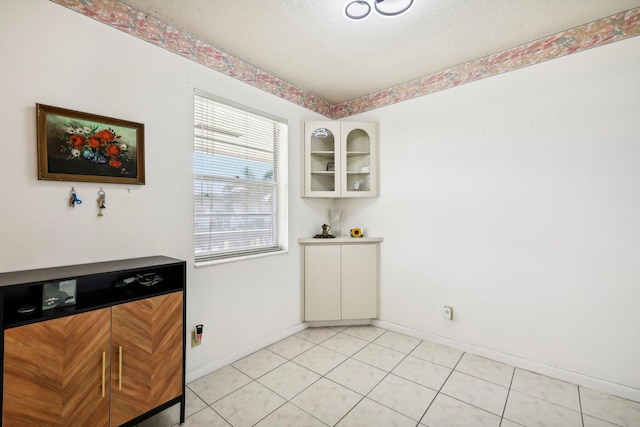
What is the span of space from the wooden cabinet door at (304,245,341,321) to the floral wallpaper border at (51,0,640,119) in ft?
5.70

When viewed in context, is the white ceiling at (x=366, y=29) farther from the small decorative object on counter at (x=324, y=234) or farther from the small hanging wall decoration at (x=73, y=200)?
the small decorative object on counter at (x=324, y=234)

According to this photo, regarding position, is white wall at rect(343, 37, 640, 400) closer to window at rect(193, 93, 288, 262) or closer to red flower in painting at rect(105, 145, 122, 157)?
window at rect(193, 93, 288, 262)

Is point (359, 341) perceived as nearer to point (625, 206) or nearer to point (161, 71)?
point (625, 206)

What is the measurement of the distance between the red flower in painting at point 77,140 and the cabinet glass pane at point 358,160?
2434mm

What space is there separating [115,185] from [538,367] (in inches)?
139

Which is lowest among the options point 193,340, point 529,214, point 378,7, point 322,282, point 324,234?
point 193,340

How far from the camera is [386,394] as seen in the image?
6.77 feet

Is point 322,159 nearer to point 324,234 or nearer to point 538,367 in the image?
point 324,234

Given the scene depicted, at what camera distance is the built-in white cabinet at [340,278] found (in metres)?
3.23

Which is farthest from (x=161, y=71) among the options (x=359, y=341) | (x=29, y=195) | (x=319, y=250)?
(x=359, y=341)

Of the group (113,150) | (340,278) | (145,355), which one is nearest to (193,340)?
(145,355)

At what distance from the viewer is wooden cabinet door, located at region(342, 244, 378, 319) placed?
10.7 ft

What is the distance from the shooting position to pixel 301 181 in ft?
10.6

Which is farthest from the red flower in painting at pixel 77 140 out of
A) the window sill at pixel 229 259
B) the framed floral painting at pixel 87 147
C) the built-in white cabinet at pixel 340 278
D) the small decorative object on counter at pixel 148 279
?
the built-in white cabinet at pixel 340 278
